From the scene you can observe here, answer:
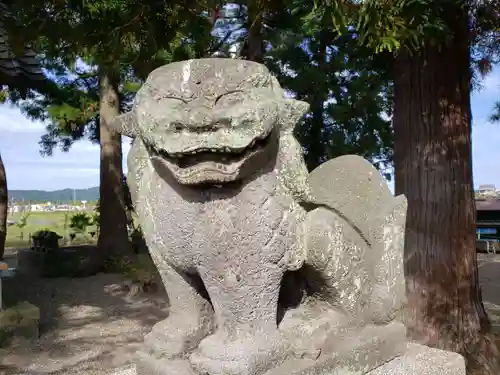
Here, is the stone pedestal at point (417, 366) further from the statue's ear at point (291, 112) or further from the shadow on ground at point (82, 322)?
the shadow on ground at point (82, 322)

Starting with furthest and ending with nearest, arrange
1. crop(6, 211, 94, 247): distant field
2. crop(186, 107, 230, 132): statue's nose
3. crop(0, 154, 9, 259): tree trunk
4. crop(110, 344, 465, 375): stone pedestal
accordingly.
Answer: crop(6, 211, 94, 247): distant field, crop(0, 154, 9, 259): tree trunk, crop(110, 344, 465, 375): stone pedestal, crop(186, 107, 230, 132): statue's nose

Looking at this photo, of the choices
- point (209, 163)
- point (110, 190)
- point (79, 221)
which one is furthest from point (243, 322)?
point (79, 221)

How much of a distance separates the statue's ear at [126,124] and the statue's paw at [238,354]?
2.01 feet

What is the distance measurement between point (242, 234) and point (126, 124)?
0.48 meters

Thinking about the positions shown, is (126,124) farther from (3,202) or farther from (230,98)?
(3,202)

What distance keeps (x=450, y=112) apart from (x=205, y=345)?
212 cm

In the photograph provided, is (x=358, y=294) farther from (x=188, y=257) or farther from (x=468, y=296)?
(x=468, y=296)

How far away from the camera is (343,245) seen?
5.28 feet

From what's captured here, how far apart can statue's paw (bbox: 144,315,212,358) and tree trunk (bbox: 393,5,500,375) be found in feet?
5.79

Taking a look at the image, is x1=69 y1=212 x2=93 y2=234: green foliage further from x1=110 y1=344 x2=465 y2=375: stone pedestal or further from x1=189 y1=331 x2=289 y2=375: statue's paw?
x1=189 y1=331 x2=289 y2=375: statue's paw

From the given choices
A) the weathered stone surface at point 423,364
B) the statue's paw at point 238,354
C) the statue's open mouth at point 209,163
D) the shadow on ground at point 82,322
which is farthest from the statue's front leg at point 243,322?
the shadow on ground at point 82,322

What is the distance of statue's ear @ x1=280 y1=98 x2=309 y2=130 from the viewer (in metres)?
1.42

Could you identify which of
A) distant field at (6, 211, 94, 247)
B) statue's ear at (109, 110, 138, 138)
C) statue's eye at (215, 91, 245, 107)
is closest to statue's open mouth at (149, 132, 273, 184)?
statue's eye at (215, 91, 245, 107)

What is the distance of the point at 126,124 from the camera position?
1546 mm
